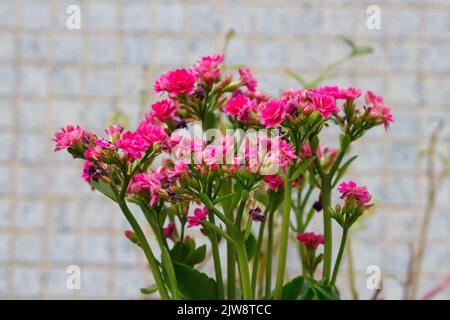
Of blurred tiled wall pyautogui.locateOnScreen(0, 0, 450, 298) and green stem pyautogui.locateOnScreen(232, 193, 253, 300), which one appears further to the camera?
blurred tiled wall pyautogui.locateOnScreen(0, 0, 450, 298)

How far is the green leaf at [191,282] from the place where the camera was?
0.54 metres

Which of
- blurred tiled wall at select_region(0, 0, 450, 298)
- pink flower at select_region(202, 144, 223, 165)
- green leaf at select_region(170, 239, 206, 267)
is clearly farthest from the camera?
blurred tiled wall at select_region(0, 0, 450, 298)

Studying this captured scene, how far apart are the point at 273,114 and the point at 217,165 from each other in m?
0.05

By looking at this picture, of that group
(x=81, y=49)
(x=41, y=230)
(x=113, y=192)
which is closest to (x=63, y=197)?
(x=41, y=230)

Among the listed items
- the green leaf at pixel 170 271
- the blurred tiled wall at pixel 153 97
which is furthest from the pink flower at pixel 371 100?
the blurred tiled wall at pixel 153 97

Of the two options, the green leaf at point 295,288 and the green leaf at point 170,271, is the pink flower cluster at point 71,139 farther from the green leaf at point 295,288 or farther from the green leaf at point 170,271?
the green leaf at point 295,288

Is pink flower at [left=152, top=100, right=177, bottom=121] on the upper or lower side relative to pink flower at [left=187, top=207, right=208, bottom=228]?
upper

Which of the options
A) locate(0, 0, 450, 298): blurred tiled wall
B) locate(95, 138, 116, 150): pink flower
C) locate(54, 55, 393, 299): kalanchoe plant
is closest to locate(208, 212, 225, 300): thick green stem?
locate(54, 55, 393, 299): kalanchoe plant

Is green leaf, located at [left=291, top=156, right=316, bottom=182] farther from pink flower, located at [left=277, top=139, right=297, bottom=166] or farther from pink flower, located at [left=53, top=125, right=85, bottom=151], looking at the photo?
pink flower, located at [left=53, top=125, right=85, bottom=151]

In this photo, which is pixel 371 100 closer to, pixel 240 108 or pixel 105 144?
pixel 240 108

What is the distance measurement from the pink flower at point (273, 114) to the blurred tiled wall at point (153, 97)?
76 cm

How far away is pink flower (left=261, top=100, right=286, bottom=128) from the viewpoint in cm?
48

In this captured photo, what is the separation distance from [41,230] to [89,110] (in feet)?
0.78
